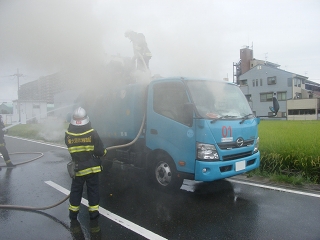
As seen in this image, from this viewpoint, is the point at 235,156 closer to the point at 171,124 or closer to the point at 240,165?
the point at 240,165

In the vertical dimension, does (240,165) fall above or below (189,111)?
below

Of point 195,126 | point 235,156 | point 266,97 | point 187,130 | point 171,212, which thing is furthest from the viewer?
point 266,97

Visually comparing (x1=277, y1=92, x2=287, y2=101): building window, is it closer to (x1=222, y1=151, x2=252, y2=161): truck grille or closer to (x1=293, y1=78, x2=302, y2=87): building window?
(x1=293, y1=78, x2=302, y2=87): building window

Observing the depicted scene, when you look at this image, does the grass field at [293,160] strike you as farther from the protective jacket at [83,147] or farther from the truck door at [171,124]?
the protective jacket at [83,147]

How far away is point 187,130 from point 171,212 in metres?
1.35

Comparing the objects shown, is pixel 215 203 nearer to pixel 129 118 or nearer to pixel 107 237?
pixel 107 237

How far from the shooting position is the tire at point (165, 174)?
474cm

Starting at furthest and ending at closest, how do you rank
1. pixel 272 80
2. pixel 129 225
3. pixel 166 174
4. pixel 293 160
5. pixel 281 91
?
1. pixel 272 80
2. pixel 281 91
3. pixel 293 160
4. pixel 166 174
5. pixel 129 225

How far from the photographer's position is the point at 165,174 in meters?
4.93

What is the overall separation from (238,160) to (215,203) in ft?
2.77

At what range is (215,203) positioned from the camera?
4.44m

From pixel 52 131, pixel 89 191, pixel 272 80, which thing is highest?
pixel 272 80

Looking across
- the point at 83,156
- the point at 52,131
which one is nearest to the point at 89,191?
the point at 83,156

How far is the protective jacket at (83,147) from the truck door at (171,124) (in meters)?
1.40
